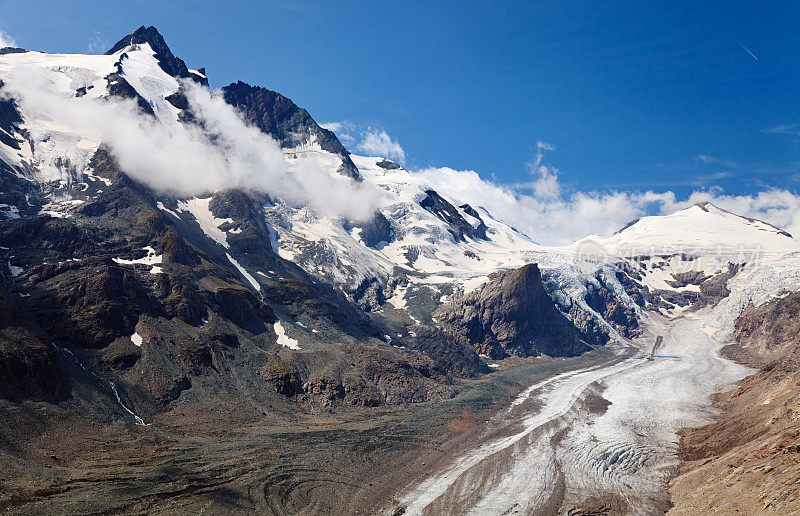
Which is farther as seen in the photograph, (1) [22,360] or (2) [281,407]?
(2) [281,407]

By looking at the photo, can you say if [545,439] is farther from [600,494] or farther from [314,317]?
[314,317]

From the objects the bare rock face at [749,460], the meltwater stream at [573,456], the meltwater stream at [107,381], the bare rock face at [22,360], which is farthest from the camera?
the meltwater stream at [107,381]

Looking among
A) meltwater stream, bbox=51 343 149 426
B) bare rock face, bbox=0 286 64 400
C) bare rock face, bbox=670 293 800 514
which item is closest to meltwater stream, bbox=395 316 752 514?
bare rock face, bbox=670 293 800 514

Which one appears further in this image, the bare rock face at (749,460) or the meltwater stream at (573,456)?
the meltwater stream at (573,456)

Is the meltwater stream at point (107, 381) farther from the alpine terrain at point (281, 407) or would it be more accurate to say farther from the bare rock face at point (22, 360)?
the bare rock face at point (22, 360)

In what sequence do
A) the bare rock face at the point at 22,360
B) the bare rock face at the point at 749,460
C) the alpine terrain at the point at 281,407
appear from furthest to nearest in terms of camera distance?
the bare rock face at the point at 22,360, the alpine terrain at the point at 281,407, the bare rock face at the point at 749,460

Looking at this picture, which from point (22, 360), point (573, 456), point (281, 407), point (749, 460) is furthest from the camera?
point (281, 407)

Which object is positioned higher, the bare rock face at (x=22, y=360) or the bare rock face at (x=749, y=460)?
the bare rock face at (x=22, y=360)

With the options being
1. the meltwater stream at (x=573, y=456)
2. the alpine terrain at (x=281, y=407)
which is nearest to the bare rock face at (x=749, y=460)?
the alpine terrain at (x=281, y=407)

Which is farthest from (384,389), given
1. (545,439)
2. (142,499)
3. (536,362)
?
(536,362)

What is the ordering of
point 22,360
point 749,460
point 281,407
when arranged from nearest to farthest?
point 749,460 → point 22,360 → point 281,407

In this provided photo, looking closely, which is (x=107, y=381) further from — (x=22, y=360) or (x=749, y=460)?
(x=749, y=460)

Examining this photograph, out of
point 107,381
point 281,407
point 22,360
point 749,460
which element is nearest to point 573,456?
point 749,460
